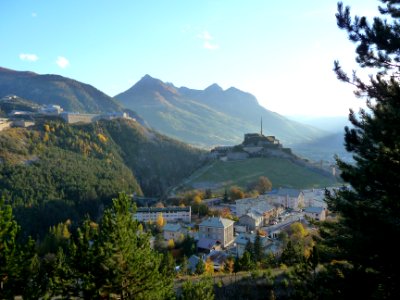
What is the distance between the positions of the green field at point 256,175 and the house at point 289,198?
952cm

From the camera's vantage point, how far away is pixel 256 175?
222 ft

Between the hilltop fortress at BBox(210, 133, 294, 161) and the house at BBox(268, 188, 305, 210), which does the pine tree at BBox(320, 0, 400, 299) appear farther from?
the hilltop fortress at BBox(210, 133, 294, 161)

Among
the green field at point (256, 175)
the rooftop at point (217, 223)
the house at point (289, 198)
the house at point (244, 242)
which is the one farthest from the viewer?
the green field at point (256, 175)

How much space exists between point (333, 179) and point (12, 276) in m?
69.4

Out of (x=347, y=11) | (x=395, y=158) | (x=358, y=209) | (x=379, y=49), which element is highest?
(x=347, y=11)

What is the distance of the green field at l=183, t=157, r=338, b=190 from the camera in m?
65.0

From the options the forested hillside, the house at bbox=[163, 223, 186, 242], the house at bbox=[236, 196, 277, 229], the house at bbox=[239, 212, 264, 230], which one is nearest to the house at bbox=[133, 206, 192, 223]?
the house at bbox=[236, 196, 277, 229]

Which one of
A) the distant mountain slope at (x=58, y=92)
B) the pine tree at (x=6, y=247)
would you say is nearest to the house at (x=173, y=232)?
the pine tree at (x=6, y=247)

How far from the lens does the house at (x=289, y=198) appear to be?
5166cm

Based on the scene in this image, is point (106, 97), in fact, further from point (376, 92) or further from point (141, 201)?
point (376, 92)

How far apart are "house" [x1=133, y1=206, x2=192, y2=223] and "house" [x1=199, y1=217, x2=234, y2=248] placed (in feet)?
24.9

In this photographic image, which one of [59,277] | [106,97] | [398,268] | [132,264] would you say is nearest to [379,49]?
[398,268]

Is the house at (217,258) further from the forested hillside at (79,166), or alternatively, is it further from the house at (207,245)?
the forested hillside at (79,166)

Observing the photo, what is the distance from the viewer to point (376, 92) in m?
7.88
